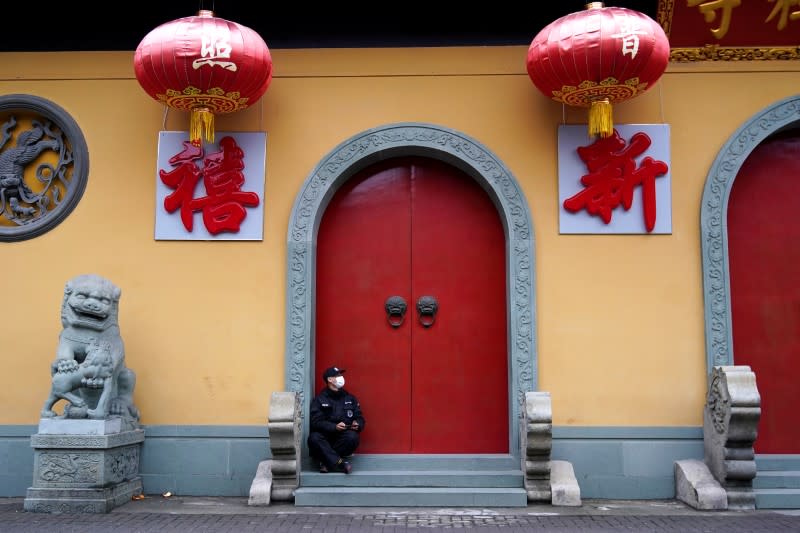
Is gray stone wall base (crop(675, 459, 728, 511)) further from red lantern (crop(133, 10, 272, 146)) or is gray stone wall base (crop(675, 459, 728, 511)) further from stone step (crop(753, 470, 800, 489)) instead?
red lantern (crop(133, 10, 272, 146))

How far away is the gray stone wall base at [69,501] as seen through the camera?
20.3ft

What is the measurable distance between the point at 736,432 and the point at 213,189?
194 inches

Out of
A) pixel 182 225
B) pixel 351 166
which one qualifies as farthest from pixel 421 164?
pixel 182 225

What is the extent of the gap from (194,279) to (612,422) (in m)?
3.97

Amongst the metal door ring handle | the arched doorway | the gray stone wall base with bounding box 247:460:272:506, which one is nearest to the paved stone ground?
the gray stone wall base with bounding box 247:460:272:506

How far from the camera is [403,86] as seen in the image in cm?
734

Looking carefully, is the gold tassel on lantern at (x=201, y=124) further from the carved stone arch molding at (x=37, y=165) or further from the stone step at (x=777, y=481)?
the stone step at (x=777, y=481)

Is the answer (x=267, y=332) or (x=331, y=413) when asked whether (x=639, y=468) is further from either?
(x=267, y=332)

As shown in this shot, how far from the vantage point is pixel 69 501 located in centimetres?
620

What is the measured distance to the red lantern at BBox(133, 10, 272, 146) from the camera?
6.29 meters

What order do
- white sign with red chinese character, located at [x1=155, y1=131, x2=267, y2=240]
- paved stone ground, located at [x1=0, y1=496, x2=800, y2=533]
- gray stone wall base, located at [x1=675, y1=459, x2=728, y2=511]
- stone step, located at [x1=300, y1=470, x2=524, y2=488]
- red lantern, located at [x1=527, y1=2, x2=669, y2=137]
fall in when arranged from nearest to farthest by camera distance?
paved stone ground, located at [x1=0, y1=496, x2=800, y2=533]
red lantern, located at [x1=527, y1=2, x2=669, y2=137]
gray stone wall base, located at [x1=675, y1=459, x2=728, y2=511]
stone step, located at [x1=300, y1=470, x2=524, y2=488]
white sign with red chinese character, located at [x1=155, y1=131, x2=267, y2=240]

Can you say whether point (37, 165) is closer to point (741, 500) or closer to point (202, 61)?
point (202, 61)

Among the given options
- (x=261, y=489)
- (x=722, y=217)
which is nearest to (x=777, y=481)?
(x=722, y=217)

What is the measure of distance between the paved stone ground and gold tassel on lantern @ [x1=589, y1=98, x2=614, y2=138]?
3150mm
